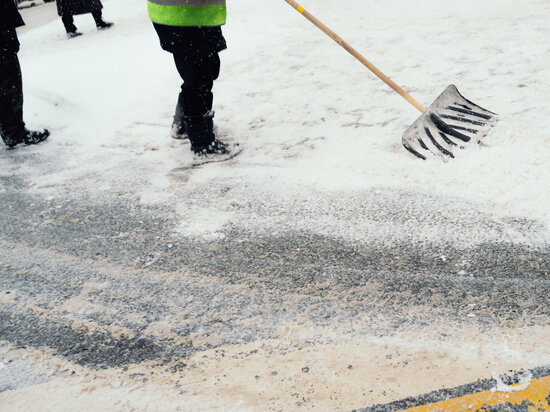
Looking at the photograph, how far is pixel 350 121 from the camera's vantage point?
3.36 m

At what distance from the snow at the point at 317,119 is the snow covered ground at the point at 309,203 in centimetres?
2

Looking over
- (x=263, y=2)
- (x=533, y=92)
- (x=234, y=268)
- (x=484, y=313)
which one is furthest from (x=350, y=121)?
(x=263, y=2)

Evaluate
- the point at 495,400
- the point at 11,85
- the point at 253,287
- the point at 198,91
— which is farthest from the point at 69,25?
the point at 495,400

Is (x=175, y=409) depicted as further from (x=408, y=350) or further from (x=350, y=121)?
(x=350, y=121)

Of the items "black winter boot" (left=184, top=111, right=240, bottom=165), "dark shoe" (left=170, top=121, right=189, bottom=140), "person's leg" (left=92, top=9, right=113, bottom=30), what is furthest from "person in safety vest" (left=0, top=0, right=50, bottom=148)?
"person's leg" (left=92, top=9, right=113, bottom=30)

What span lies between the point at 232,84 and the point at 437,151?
221 cm

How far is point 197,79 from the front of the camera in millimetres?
2914

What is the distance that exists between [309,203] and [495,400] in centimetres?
135

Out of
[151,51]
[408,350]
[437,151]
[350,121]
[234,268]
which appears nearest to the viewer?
[408,350]

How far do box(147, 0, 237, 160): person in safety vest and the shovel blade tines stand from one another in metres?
1.16

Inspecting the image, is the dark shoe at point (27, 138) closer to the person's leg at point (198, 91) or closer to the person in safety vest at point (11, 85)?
the person in safety vest at point (11, 85)

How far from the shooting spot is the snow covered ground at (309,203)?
155 centimetres

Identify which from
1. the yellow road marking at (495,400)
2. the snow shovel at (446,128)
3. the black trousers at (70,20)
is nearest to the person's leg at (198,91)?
the snow shovel at (446,128)

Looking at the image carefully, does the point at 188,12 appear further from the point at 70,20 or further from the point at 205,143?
the point at 70,20
